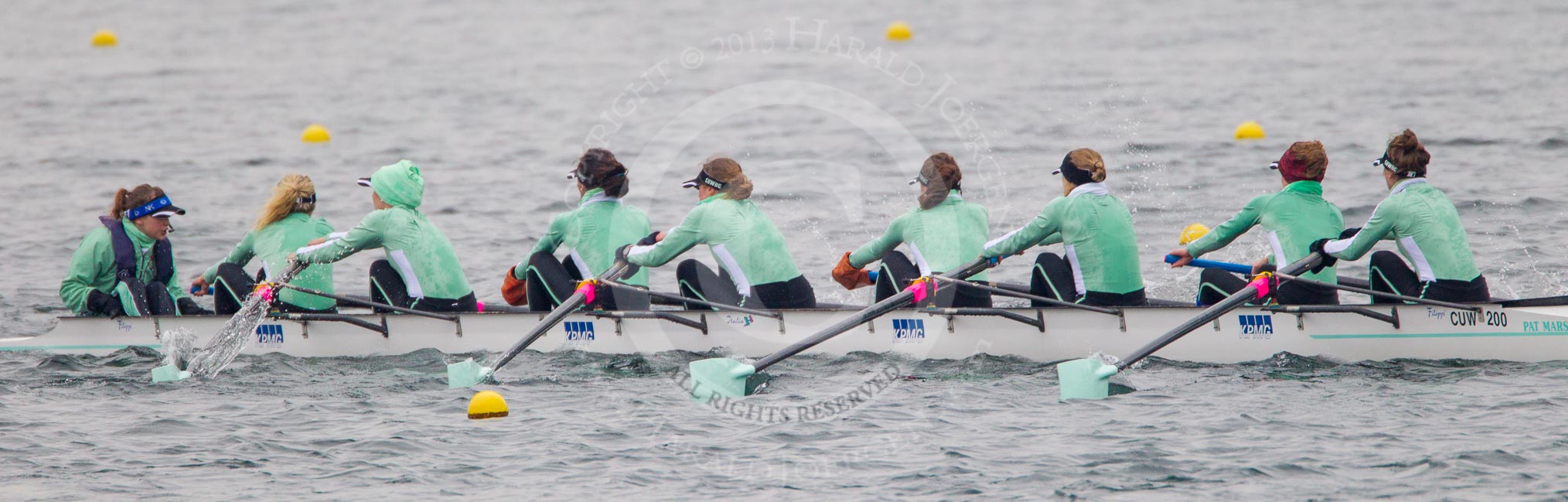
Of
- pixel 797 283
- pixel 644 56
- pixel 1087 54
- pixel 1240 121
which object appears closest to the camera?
pixel 797 283

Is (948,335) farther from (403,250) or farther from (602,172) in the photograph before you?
(403,250)

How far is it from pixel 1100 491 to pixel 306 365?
617cm

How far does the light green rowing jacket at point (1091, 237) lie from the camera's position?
438 inches

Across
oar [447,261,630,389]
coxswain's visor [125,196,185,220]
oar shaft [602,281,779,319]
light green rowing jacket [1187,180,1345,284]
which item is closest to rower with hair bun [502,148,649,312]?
oar shaft [602,281,779,319]

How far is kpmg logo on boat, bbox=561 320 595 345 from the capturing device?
39.4ft

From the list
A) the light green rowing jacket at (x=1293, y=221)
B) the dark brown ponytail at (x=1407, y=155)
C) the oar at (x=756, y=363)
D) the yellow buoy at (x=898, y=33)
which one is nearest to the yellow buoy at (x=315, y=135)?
the yellow buoy at (x=898, y=33)

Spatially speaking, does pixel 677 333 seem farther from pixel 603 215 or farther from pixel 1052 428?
pixel 1052 428

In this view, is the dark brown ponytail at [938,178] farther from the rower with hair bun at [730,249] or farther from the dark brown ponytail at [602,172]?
the dark brown ponytail at [602,172]

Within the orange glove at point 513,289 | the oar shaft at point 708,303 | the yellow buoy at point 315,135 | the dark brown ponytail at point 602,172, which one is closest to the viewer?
the oar shaft at point 708,303

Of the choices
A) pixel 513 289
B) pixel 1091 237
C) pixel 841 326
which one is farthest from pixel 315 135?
pixel 1091 237

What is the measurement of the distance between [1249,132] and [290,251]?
15283mm

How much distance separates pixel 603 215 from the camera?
1196 centimetres

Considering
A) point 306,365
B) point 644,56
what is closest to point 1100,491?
point 306,365

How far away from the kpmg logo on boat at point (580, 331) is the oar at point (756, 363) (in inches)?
44.3
